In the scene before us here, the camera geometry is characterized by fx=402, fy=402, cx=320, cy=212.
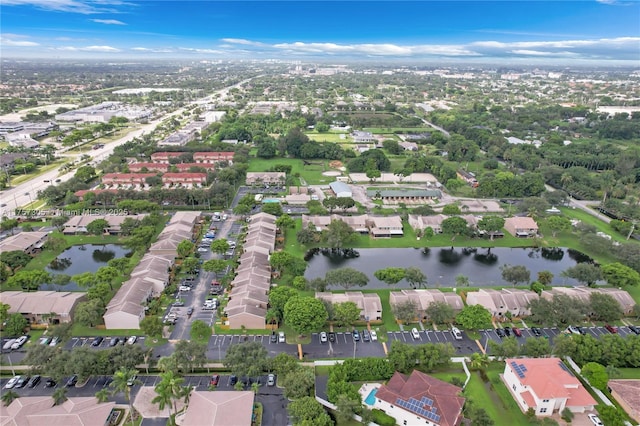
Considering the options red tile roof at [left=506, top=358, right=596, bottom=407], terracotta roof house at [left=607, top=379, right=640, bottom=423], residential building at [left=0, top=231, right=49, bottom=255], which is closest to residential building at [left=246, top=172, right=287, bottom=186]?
residential building at [left=0, top=231, right=49, bottom=255]

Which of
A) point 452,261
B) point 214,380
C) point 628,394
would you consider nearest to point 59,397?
point 214,380

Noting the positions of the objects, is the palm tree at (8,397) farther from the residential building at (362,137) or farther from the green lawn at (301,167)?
the residential building at (362,137)

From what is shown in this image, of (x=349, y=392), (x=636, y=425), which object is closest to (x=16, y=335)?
(x=349, y=392)

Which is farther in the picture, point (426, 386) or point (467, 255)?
point (467, 255)

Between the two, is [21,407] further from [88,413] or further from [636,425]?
[636,425]

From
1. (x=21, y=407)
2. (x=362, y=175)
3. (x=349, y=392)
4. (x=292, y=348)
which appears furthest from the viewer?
(x=362, y=175)

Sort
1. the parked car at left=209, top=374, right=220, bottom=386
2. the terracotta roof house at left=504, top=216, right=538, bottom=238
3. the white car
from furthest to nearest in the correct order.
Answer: the terracotta roof house at left=504, top=216, right=538, bottom=238
the parked car at left=209, top=374, right=220, bottom=386
the white car

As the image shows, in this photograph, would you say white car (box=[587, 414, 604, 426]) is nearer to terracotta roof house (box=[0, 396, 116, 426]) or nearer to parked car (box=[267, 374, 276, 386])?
parked car (box=[267, 374, 276, 386])

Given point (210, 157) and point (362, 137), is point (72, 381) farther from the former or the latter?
point (362, 137)
